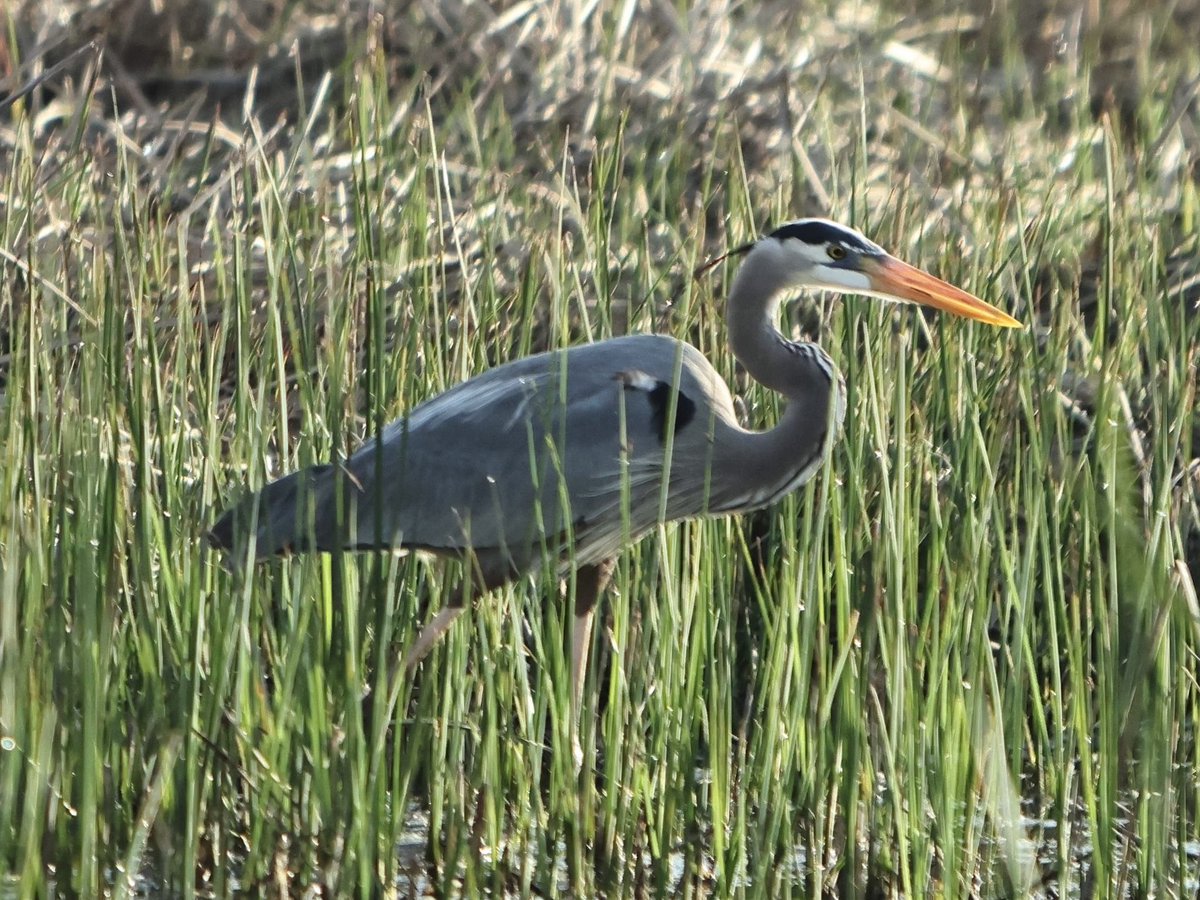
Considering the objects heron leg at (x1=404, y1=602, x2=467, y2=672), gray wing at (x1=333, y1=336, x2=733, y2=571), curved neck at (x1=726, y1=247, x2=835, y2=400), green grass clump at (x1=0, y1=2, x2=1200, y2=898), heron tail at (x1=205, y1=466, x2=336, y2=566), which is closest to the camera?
green grass clump at (x1=0, y1=2, x2=1200, y2=898)

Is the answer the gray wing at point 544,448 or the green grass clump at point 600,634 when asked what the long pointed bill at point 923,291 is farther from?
the gray wing at point 544,448

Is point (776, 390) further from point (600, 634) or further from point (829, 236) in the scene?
point (600, 634)

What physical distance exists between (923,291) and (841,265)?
0.45ft

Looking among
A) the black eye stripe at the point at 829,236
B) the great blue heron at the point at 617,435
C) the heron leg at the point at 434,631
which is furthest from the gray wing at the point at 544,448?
the black eye stripe at the point at 829,236

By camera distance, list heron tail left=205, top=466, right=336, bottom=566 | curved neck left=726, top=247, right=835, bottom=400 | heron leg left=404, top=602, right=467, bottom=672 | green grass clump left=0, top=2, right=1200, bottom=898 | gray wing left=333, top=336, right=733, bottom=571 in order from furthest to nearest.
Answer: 1. curved neck left=726, top=247, right=835, bottom=400
2. gray wing left=333, top=336, right=733, bottom=571
3. heron leg left=404, top=602, right=467, bottom=672
4. heron tail left=205, top=466, right=336, bottom=566
5. green grass clump left=0, top=2, right=1200, bottom=898

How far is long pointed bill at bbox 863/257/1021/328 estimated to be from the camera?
2682 mm

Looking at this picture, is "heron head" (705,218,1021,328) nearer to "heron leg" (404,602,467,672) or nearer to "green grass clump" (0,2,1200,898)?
"green grass clump" (0,2,1200,898)

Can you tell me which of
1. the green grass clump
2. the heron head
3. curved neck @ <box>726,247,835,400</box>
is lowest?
the green grass clump

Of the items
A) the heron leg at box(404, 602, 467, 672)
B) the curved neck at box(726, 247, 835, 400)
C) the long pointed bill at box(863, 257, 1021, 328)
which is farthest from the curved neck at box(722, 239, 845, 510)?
A: the heron leg at box(404, 602, 467, 672)

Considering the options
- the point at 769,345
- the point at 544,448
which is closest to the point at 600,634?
the point at 544,448

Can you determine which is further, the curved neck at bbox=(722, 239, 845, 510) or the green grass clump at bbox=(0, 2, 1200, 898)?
the curved neck at bbox=(722, 239, 845, 510)

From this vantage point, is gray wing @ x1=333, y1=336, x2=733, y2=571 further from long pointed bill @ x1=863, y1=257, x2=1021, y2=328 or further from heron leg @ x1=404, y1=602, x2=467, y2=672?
long pointed bill @ x1=863, y1=257, x2=1021, y2=328

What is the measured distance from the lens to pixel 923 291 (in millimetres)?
2719

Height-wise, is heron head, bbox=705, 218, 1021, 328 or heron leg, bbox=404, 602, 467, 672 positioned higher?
heron head, bbox=705, 218, 1021, 328
